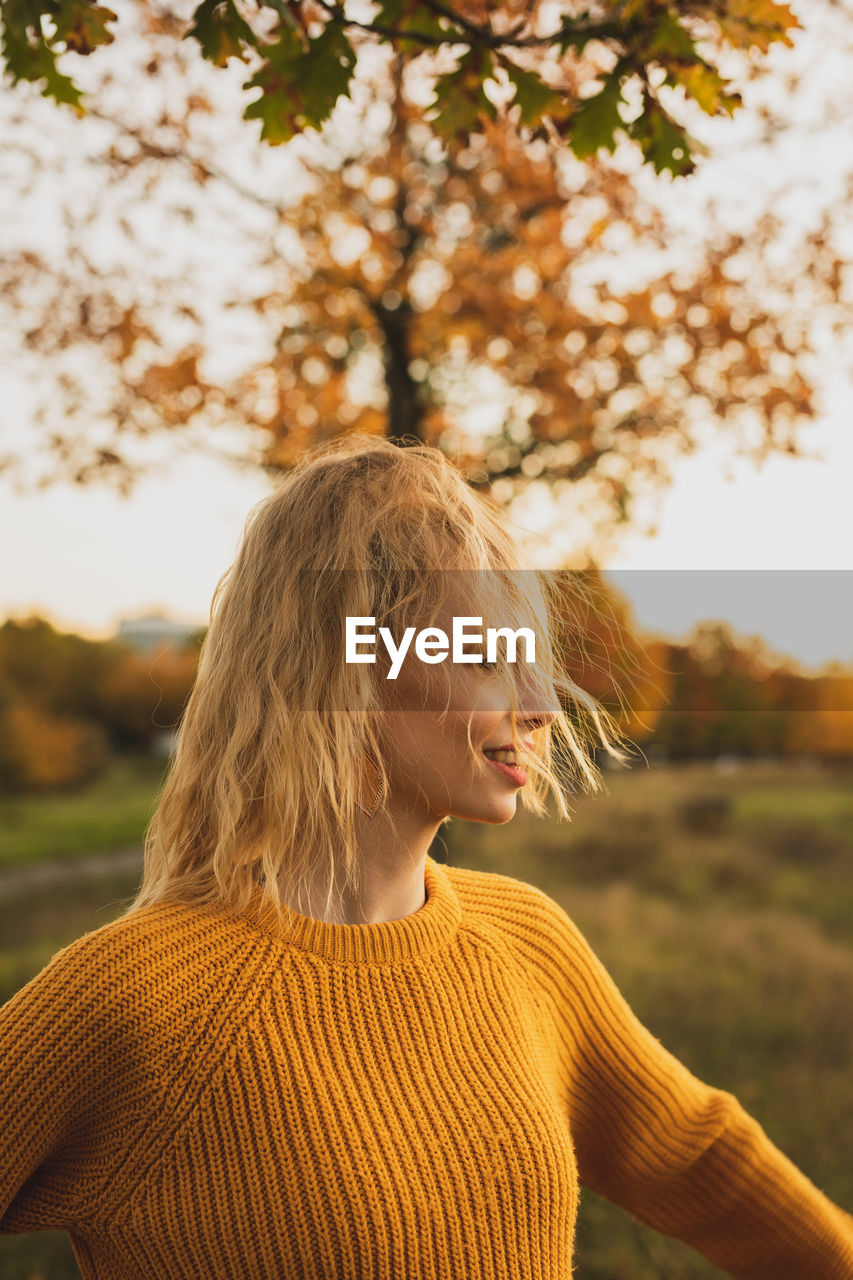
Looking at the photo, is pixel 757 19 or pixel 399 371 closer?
pixel 757 19

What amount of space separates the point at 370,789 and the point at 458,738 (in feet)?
0.57

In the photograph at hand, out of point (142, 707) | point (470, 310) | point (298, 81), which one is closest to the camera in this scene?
point (298, 81)

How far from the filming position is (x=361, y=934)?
149cm

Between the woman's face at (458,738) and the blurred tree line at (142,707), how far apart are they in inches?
402

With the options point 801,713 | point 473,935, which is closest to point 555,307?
point 473,935

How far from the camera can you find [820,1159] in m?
4.57

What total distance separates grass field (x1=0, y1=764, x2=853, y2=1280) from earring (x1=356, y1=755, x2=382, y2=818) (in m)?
0.74

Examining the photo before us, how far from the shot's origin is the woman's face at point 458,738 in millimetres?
1477

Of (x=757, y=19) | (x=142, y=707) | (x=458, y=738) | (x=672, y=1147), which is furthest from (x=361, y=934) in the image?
(x=142, y=707)

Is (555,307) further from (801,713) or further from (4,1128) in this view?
(801,713)

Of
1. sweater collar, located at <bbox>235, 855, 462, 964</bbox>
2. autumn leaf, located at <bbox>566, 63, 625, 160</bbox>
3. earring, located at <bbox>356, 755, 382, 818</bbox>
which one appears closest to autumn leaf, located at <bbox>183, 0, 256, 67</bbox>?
autumn leaf, located at <bbox>566, 63, 625, 160</bbox>

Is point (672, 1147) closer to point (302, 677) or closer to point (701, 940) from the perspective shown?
point (302, 677)

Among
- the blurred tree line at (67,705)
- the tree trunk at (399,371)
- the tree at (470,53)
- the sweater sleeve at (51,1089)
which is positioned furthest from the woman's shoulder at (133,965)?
the blurred tree line at (67,705)

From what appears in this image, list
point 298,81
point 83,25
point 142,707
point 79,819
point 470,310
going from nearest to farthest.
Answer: point 83,25 → point 298,81 → point 470,310 → point 79,819 → point 142,707
